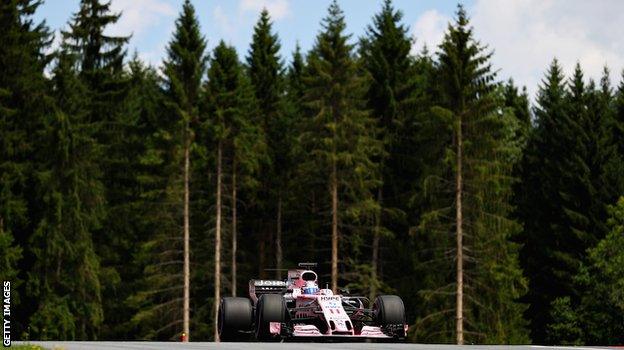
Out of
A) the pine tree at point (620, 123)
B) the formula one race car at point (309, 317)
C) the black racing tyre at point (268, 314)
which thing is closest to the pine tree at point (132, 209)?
the pine tree at point (620, 123)

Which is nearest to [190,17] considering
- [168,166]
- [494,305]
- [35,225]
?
[168,166]

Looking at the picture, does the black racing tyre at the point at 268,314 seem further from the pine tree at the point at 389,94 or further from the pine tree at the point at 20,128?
the pine tree at the point at 389,94

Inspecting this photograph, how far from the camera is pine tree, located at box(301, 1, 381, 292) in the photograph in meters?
64.9

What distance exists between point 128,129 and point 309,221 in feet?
39.7

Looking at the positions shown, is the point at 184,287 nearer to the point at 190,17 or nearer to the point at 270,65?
the point at 190,17

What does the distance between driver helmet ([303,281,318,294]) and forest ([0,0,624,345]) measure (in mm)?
27264

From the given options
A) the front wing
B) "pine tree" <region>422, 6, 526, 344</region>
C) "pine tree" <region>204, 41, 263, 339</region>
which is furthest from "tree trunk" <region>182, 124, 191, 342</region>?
the front wing

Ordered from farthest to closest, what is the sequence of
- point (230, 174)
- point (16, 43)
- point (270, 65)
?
1. point (270, 65)
2. point (230, 174)
3. point (16, 43)

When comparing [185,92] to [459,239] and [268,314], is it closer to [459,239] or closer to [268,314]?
[459,239]

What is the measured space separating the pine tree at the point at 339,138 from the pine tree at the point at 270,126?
29.2 feet

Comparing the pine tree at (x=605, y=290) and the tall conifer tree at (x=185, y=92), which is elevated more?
the tall conifer tree at (x=185, y=92)

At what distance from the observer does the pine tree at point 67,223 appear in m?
63.3

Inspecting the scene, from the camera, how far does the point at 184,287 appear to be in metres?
65.2

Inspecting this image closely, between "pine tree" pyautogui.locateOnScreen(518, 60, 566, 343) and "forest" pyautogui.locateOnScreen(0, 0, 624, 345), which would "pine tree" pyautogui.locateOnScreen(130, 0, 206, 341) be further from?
"pine tree" pyautogui.locateOnScreen(518, 60, 566, 343)
